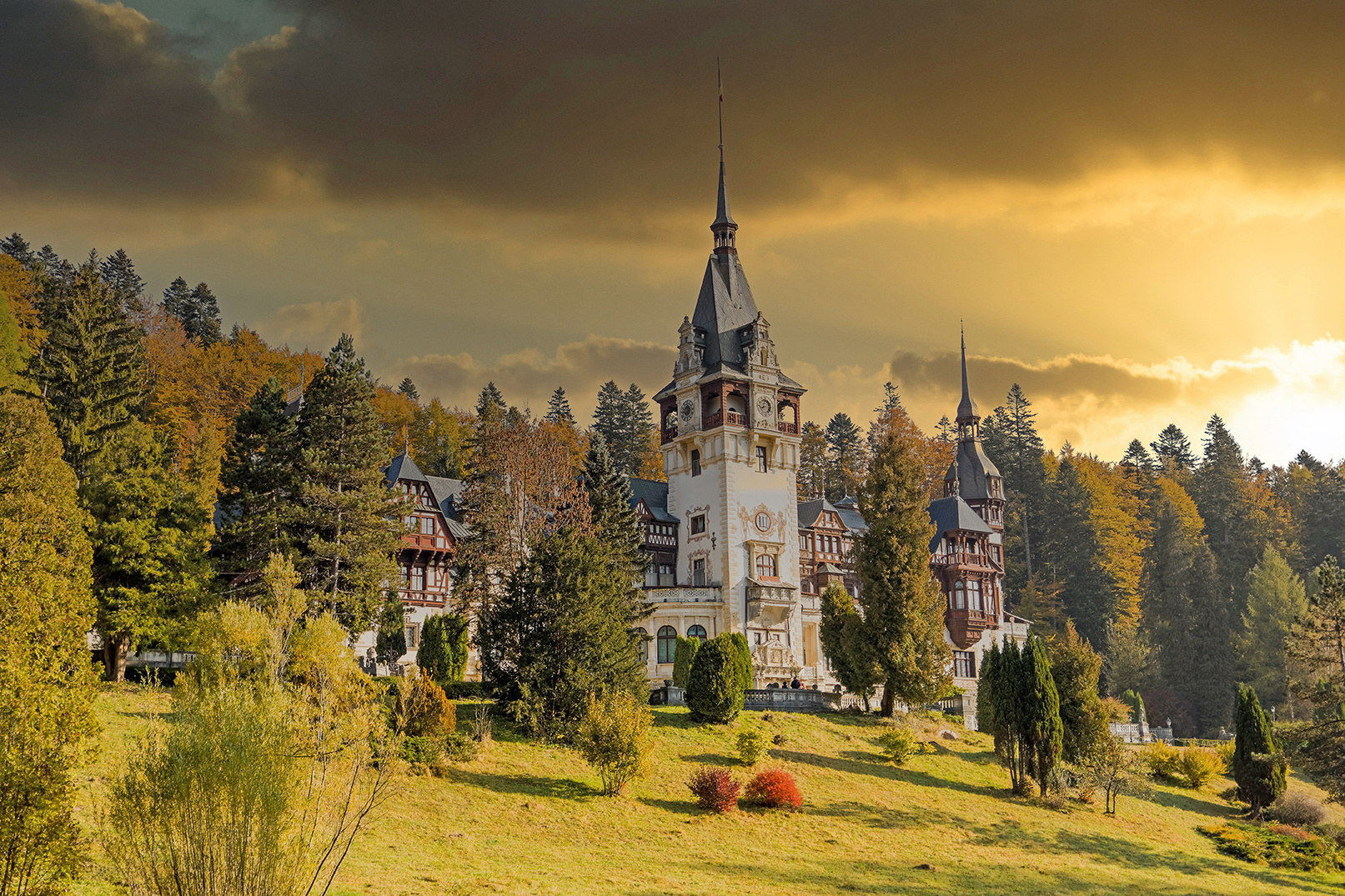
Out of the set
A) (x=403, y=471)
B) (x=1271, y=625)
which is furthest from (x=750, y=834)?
(x=1271, y=625)

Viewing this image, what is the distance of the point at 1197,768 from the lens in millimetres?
50625

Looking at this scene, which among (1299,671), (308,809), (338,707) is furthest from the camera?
(1299,671)

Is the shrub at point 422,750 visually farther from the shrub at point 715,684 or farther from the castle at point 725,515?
the castle at point 725,515

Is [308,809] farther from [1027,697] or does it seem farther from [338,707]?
[1027,697]

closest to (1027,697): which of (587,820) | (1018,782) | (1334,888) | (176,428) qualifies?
(1018,782)

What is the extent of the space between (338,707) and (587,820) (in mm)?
8474

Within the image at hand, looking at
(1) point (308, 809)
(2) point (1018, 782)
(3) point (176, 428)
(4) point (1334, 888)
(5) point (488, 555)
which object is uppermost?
(3) point (176, 428)

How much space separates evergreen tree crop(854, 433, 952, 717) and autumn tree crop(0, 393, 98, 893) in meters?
31.4

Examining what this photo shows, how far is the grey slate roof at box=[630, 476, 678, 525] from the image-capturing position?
6562cm

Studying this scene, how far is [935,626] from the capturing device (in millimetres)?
47688

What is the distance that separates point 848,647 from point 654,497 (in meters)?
22.2

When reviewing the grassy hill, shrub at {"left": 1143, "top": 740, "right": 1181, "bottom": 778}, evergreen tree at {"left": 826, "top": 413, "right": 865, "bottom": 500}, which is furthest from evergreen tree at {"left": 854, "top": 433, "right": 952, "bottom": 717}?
evergreen tree at {"left": 826, "top": 413, "right": 865, "bottom": 500}

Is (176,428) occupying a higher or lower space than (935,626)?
higher

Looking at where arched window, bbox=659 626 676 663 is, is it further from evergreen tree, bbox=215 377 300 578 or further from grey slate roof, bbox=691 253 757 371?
evergreen tree, bbox=215 377 300 578
